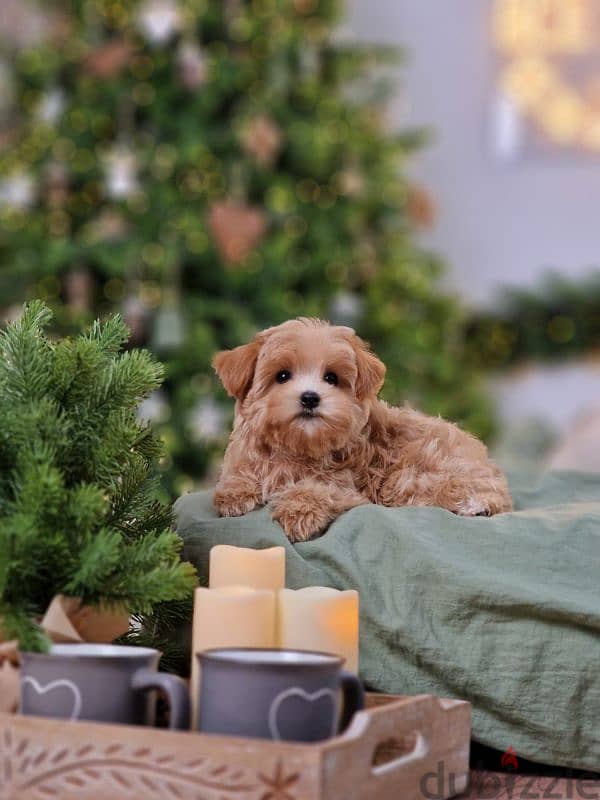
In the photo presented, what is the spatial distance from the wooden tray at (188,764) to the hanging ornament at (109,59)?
3174 mm

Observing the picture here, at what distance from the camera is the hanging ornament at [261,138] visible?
3.83m

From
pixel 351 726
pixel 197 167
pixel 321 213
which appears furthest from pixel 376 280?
pixel 351 726

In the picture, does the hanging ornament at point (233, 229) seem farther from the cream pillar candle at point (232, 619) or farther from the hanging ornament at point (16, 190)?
the cream pillar candle at point (232, 619)

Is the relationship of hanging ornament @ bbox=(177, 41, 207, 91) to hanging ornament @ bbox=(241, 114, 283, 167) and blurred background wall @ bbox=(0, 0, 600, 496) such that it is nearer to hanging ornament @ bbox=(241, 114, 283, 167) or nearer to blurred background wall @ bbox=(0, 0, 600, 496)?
blurred background wall @ bbox=(0, 0, 600, 496)

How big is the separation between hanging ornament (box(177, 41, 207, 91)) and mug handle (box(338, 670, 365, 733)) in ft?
10.2

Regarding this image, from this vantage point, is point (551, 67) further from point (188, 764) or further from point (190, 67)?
point (188, 764)

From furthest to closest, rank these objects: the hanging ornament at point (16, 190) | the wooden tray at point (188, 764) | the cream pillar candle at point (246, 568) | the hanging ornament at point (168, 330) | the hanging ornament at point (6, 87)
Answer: the hanging ornament at point (6, 87), the hanging ornament at point (16, 190), the hanging ornament at point (168, 330), the cream pillar candle at point (246, 568), the wooden tray at point (188, 764)

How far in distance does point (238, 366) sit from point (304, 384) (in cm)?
9

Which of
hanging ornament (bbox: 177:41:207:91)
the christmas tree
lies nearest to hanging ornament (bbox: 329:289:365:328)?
hanging ornament (bbox: 177:41:207:91)

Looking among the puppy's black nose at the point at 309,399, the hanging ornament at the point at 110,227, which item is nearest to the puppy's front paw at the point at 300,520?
the puppy's black nose at the point at 309,399

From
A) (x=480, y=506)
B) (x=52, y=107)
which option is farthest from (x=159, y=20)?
→ (x=480, y=506)

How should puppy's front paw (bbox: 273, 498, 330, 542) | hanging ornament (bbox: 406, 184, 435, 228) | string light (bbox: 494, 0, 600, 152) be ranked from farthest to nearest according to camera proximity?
string light (bbox: 494, 0, 600, 152)
hanging ornament (bbox: 406, 184, 435, 228)
puppy's front paw (bbox: 273, 498, 330, 542)

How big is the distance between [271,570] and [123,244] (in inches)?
106

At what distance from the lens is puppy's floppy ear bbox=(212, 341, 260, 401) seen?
57.7 inches
